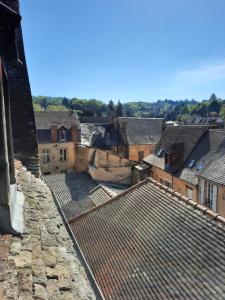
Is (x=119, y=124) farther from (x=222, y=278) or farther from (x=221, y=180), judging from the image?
(x=222, y=278)

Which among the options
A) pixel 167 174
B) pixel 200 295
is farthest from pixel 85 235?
pixel 167 174

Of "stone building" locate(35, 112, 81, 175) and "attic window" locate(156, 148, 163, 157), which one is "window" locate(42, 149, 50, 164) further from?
"attic window" locate(156, 148, 163, 157)

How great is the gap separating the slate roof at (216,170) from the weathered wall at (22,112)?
12.6 metres

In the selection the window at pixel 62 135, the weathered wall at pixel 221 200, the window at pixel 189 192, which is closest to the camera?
the weathered wall at pixel 221 200

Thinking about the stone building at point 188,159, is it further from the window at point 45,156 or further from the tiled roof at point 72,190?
the window at point 45,156

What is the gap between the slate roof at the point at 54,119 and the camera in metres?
33.6

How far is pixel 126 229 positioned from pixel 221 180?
362 inches

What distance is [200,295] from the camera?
19.1 feet

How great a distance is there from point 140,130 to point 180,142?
47.1 feet

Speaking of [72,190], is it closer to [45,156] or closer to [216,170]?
[216,170]

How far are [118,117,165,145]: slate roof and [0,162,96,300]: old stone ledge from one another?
31.4m

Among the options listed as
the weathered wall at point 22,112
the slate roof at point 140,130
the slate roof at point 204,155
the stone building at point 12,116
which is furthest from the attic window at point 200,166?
the slate roof at point 140,130

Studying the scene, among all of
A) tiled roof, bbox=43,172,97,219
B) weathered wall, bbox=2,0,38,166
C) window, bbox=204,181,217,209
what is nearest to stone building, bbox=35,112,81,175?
tiled roof, bbox=43,172,97,219

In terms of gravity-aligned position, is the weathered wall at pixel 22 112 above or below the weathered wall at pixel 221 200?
above
